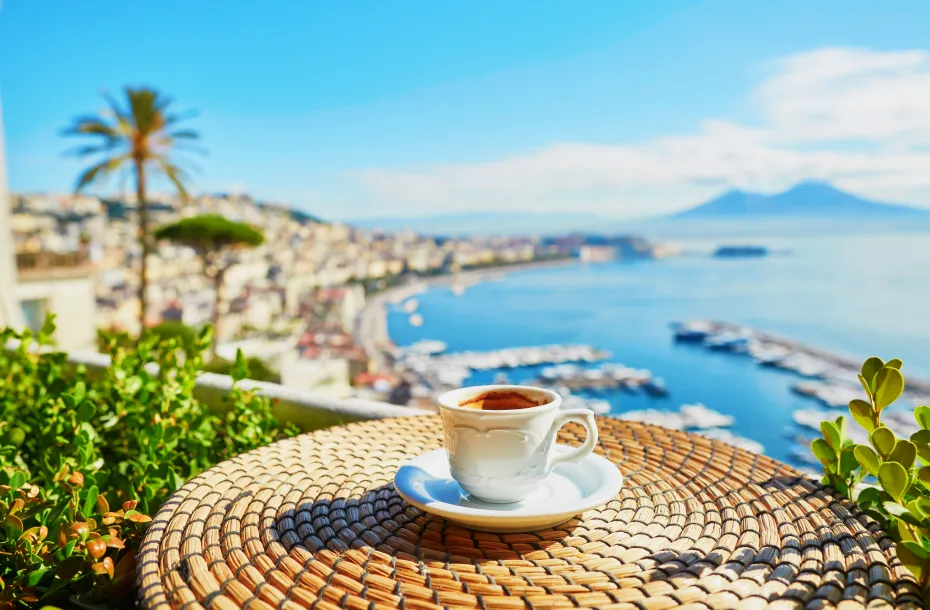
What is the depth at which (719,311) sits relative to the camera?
991 inches

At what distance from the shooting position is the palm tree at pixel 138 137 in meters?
12.1

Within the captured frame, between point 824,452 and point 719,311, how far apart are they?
26389 mm

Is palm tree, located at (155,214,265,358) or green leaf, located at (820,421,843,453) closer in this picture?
green leaf, located at (820,421,843,453)

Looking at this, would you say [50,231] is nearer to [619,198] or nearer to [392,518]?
[392,518]

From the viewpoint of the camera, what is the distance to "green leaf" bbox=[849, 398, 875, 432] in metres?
0.70

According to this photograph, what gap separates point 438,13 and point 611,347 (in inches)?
1004

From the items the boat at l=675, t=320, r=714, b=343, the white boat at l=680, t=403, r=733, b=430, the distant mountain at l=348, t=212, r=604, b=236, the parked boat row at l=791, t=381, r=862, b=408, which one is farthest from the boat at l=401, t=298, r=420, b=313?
the parked boat row at l=791, t=381, r=862, b=408

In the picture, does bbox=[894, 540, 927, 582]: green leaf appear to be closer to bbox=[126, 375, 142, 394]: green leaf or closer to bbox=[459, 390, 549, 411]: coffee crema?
bbox=[459, 390, 549, 411]: coffee crema

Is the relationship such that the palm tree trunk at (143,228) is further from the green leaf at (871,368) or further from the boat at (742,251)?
the boat at (742,251)

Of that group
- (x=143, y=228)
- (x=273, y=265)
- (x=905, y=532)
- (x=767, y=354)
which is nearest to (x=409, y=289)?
(x=273, y=265)

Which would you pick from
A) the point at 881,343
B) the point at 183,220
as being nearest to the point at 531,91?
the point at 881,343

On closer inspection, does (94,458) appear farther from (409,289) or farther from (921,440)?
(409,289)

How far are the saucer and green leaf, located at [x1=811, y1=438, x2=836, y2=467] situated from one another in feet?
1.12

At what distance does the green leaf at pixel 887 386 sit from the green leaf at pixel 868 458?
0.06 meters
